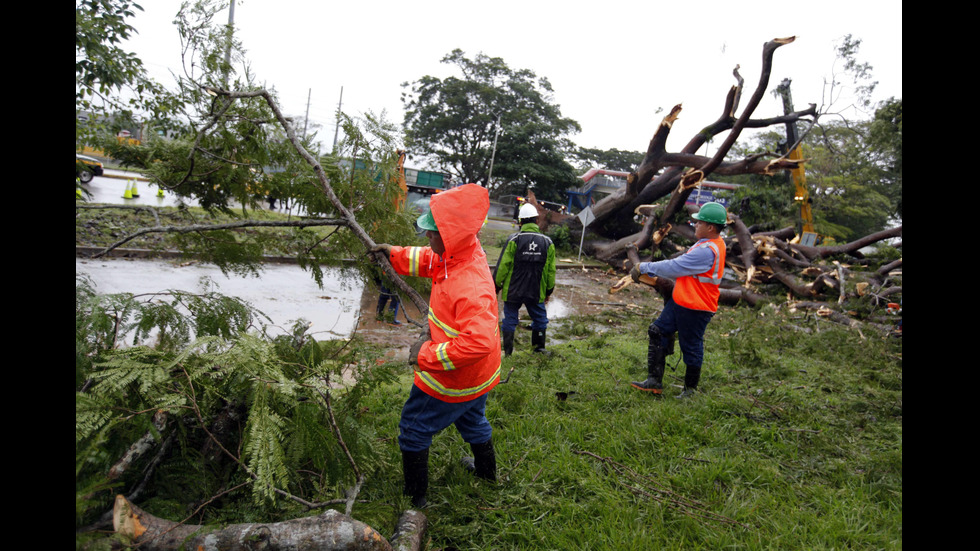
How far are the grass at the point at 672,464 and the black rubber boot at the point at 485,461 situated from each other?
7 centimetres

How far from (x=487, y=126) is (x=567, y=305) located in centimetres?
2965

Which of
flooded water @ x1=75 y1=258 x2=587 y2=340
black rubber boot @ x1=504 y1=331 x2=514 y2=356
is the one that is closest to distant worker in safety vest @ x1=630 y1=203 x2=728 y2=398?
black rubber boot @ x1=504 y1=331 x2=514 y2=356

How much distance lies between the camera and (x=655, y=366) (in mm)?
4934

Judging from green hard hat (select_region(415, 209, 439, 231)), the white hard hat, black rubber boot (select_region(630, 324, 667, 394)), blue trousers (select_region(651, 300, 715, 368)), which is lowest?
black rubber boot (select_region(630, 324, 667, 394))

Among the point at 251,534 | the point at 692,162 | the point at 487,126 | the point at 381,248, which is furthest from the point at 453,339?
the point at 487,126

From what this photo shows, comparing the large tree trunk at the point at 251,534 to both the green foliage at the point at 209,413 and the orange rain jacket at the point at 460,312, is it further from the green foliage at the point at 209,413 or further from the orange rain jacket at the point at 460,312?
the orange rain jacket at the point at 460,312

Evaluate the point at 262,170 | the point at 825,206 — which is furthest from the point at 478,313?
the point at 825,206

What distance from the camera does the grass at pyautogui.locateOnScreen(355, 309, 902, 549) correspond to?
266cm

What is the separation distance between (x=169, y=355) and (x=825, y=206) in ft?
109

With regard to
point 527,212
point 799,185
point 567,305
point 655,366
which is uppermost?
point 799,185

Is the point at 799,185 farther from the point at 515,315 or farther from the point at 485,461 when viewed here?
the point at 485,461

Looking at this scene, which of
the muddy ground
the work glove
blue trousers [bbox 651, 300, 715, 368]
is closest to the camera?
the work glove

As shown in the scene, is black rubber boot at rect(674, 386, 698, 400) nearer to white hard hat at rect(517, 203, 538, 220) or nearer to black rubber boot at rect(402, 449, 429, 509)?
white hard hat at rect(517, 203, 538, 220)

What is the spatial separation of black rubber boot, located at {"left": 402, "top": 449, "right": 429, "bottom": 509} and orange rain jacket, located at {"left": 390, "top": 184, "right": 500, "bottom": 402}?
0.42 metres
